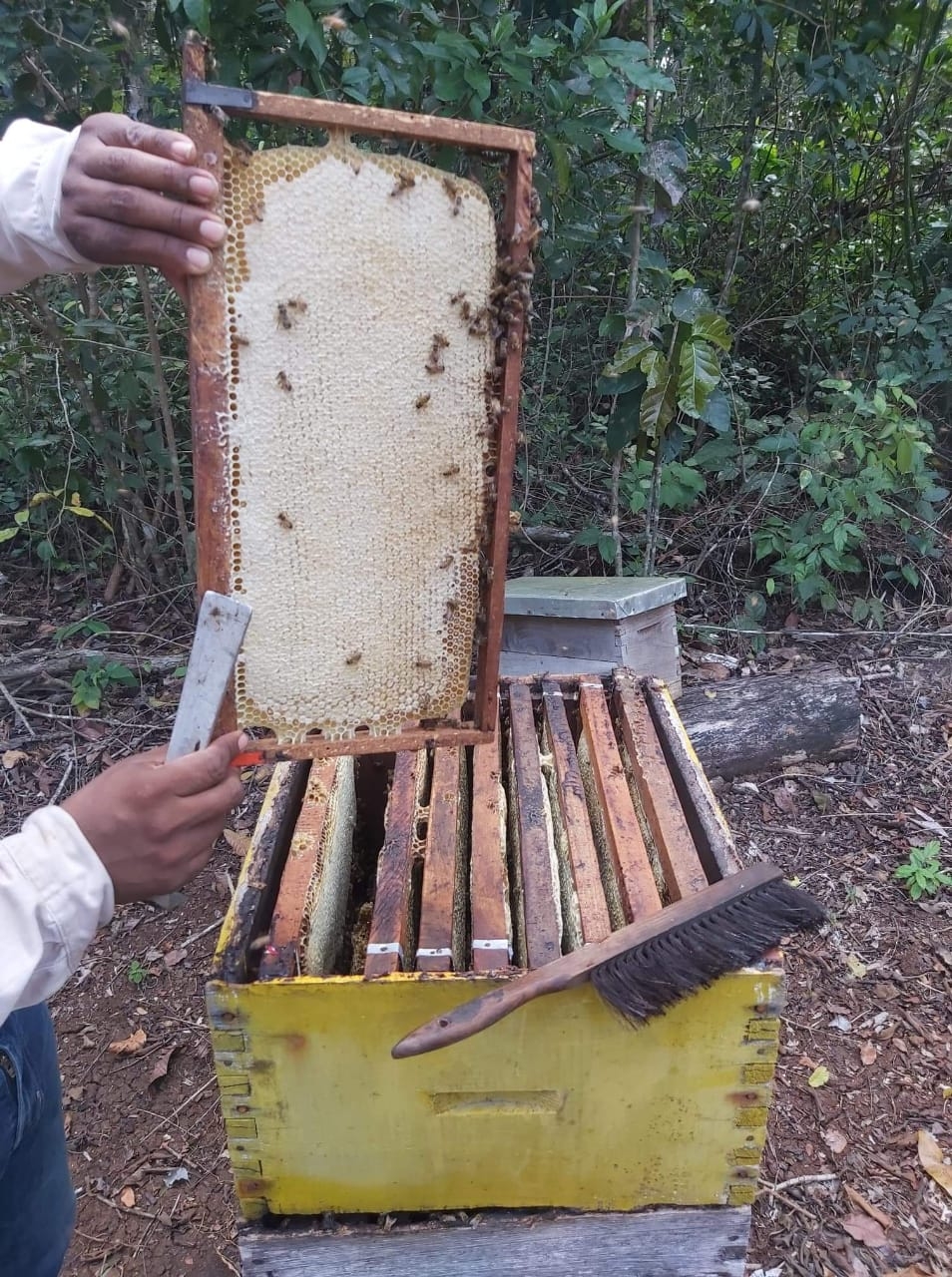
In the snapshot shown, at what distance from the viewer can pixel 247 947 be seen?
124cm

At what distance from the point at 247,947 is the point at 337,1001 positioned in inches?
7.1

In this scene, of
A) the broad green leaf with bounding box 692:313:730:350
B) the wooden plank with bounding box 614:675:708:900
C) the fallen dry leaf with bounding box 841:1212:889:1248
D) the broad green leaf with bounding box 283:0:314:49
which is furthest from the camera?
the broad green leaf with bounding box 692:313:730:350

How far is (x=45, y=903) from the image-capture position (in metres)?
0.86

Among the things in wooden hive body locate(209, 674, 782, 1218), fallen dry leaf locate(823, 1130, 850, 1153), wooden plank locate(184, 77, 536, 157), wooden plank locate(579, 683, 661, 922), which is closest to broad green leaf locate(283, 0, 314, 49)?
wooden plank locate(184, 77, 536, 157)

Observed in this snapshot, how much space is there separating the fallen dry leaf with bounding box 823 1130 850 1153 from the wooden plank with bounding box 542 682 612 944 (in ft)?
3.70

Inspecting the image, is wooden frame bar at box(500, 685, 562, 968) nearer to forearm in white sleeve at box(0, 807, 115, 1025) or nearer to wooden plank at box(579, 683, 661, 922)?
wooden plank at box(579, 683, 661, 922)

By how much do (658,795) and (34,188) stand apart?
131 centimetres

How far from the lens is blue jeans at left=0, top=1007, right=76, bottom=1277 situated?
1.13 meters

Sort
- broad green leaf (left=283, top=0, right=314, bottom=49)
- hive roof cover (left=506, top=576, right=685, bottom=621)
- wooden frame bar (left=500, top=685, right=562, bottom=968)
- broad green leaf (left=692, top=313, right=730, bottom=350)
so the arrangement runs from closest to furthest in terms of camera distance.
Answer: wooden frame bar (left=500, top=685, right=562, bottom=968) < broad green leaf (left=283, top=0, right=314, bottom=49) < hive roof cover (left=506, top=576, right=685, bottom=621) < broad green leaf (left=692, top=313, right=730, bottom=350)

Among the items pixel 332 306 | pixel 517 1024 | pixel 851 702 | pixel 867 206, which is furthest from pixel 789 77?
pixel 517 1024

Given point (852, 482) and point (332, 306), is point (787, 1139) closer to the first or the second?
point (332, 306)

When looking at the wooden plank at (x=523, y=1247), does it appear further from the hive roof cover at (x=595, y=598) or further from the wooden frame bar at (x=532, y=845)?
the hive roof cover at (x=595, y=598)

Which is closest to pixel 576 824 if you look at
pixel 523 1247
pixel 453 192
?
pixel 523 1247

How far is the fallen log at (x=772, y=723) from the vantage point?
3.08 meters
